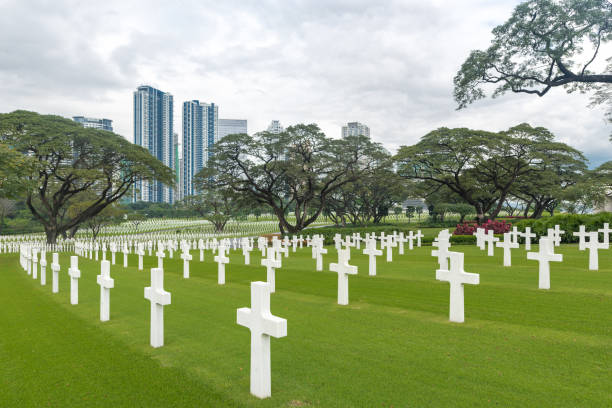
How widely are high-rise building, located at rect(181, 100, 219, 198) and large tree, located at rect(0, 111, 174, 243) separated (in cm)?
13194

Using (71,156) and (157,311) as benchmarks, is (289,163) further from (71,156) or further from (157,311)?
(157,311)

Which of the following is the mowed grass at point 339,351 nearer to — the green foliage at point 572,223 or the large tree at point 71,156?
the green foliage at point 572,223

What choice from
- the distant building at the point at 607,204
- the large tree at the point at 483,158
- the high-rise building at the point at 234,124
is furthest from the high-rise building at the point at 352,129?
the high-rise building at the point at 234,124

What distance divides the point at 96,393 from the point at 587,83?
74.2ft

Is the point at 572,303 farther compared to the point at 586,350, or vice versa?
the point at 572,303

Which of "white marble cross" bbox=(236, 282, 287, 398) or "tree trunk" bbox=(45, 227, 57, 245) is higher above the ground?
"white marble cross" bbox=(236, 282, 287, 398)

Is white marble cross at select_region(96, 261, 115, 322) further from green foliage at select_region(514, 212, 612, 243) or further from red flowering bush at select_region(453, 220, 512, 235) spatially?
red flowering bush at select_region(453, 220, 512, 235)

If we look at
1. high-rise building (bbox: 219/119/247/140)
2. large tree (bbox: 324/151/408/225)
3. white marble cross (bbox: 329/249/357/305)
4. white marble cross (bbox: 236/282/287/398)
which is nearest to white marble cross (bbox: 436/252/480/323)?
white marble cross (bbox: 329/249/357/305)

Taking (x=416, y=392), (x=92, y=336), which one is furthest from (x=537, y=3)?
(x=92, y=336)

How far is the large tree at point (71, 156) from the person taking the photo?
22.7 meters

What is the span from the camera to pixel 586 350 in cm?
369

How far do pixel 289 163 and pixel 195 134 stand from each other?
13928cm

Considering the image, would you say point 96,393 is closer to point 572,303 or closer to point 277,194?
point 572,303

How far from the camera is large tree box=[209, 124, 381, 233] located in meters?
31.0
